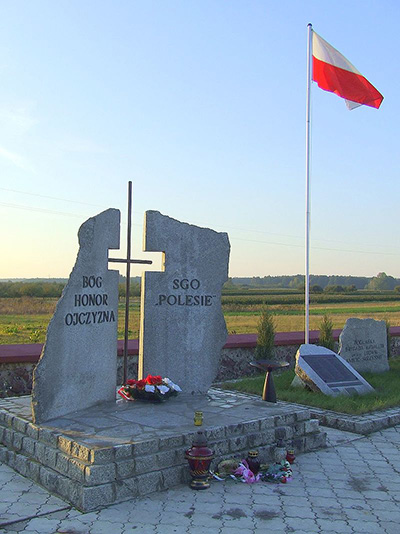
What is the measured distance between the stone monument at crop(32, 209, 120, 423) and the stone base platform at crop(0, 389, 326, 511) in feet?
0.71

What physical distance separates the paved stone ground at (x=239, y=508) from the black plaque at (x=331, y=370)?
11.1 feet

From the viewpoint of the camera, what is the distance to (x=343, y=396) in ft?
29.6

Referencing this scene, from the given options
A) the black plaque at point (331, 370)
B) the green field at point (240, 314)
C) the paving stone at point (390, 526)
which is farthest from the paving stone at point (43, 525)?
the green field at point (240, 314)

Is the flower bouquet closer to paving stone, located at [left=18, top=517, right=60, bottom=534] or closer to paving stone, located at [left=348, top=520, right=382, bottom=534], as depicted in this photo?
paving stone, located at [left=18, top=517, right=60, bottom=534]

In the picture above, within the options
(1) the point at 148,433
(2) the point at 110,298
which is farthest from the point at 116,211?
(1) the point at 148,433

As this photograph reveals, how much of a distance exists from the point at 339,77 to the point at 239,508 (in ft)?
32.4

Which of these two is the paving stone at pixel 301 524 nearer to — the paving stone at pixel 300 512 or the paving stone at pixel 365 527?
the paving stone at pixel 300 512

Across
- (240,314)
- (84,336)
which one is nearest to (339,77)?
(84,336)

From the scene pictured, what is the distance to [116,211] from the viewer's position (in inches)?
290

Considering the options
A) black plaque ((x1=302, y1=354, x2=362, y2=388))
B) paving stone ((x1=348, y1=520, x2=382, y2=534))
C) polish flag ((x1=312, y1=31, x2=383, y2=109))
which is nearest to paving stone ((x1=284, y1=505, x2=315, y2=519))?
paving stone ((x1=348, y1=520, x2=382, y2=534))

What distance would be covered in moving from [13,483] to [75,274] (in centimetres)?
235

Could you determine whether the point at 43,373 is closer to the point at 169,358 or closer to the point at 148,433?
the point at 148,433

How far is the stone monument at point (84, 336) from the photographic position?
628 cm

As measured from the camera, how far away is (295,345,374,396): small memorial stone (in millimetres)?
9305
